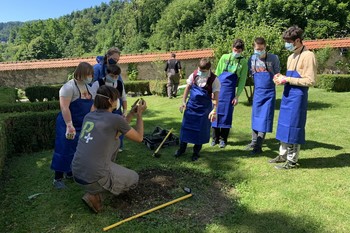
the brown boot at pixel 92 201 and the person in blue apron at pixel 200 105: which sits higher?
the person in blue apron at pixel 200 105

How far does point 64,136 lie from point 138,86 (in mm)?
13134

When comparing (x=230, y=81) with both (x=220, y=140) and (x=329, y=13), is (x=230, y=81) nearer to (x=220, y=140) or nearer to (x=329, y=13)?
(x=220, y=140)

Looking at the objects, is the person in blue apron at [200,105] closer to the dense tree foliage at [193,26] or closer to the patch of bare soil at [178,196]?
the patch of bare soil at [178,196]

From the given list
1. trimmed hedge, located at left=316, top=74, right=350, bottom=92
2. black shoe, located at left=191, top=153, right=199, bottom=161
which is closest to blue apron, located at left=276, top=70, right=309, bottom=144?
black shoe, located at left=191, top=153, right=199, bottom=161

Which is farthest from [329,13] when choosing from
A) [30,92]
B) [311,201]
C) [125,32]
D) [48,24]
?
[48,24]

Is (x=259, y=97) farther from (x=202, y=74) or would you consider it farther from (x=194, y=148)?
(x=194, y=148)

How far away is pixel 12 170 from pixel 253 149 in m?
4.35

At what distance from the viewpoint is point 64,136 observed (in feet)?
13.7

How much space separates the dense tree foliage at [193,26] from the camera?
1128 inches

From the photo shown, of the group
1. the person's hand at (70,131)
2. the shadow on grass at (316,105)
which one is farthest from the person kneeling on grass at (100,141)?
the shadow on grass at (316,105)

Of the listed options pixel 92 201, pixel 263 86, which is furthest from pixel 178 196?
pixel 263 86

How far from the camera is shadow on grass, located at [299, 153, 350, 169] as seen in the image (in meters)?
4.89

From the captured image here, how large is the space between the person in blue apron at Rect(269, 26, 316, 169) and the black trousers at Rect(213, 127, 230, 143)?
1515 millimetres

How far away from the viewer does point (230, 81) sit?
583 centimetres
